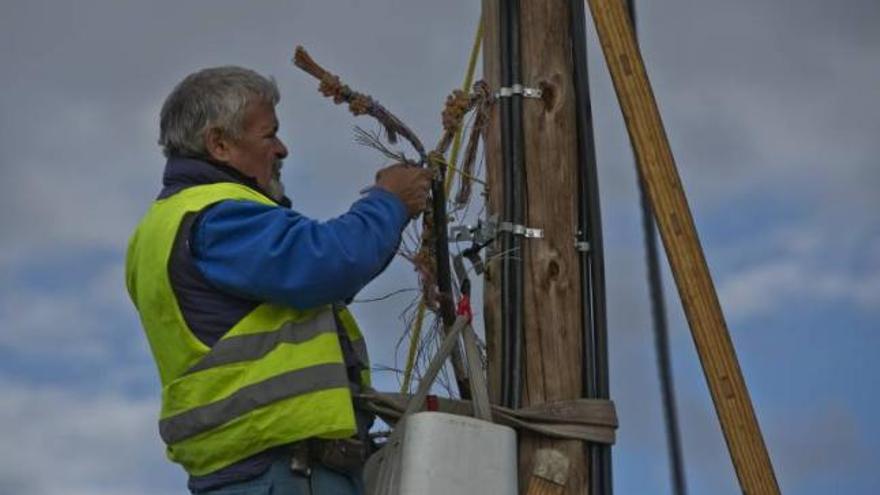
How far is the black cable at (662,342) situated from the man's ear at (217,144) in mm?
1529

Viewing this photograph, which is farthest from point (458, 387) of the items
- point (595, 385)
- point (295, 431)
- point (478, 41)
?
point (478, 41)

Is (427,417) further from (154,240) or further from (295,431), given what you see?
(154,240)

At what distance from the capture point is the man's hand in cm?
451

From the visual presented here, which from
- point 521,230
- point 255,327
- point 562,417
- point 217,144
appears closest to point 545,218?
point 521,230

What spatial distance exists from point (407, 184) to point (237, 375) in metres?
0.72

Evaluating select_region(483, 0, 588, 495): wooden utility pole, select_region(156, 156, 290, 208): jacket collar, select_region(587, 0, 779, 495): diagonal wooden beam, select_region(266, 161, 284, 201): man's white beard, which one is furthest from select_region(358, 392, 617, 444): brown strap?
select_region(156, 156, 290, 208): jacket collar

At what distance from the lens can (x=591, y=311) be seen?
5055mm

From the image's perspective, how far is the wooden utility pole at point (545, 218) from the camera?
493 centimetres

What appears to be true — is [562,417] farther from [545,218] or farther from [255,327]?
[255,327]

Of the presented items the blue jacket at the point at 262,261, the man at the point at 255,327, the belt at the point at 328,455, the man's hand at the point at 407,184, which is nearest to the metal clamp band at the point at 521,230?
the man's hand at the point at 407,184

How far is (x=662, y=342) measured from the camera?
5707 mm

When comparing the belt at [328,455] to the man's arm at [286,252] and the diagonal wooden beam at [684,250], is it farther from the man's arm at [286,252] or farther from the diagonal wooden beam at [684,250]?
the diagonal wooden beam at [684,250]

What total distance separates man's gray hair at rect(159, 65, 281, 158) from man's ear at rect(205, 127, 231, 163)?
0.01 meters

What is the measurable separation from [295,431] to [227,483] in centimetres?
23
